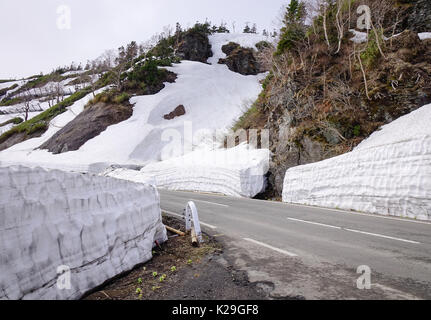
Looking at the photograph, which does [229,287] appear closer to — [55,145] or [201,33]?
[55,145]

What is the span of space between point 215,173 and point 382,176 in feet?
40.7

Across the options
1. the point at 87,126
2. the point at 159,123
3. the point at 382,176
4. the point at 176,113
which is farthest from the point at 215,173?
the point at 87,126

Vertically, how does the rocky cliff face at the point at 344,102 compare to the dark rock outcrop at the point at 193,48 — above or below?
below

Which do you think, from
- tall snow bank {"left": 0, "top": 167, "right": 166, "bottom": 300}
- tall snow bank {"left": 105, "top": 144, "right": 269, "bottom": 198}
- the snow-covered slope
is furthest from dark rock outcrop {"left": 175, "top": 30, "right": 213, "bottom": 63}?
tall snow bank {"left": 0, "top": 167, "right": 166, "bottom": 300}

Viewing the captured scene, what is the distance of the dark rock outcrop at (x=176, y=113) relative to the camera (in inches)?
1548

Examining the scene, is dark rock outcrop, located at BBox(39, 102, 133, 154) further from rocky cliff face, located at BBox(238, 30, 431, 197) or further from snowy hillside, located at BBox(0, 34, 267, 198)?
rocky cliff face, located at BBox(238, 30, 431, 197)

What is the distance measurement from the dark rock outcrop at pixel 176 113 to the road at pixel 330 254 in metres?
32.5

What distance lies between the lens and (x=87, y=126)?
124 feet

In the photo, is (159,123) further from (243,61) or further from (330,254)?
(330,254)

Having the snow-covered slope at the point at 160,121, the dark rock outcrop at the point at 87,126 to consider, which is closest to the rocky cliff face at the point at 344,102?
the snow-covered slope at the point at 160,121

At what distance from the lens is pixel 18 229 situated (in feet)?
9.37

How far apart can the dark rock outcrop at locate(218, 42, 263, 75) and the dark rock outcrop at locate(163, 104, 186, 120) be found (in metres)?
20.7

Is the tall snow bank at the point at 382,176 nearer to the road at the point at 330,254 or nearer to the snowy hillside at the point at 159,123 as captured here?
the road at the point at 330,254

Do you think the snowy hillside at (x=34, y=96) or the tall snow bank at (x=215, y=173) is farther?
the snowy hillside at (x=34, y=96)
